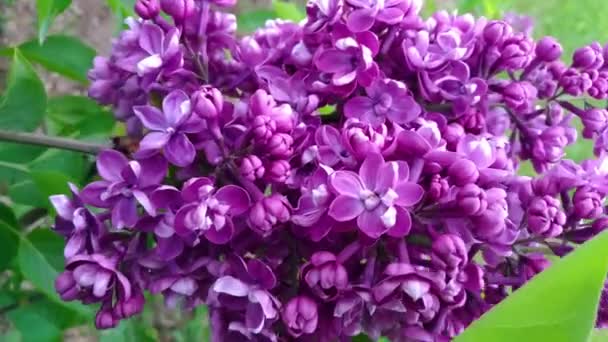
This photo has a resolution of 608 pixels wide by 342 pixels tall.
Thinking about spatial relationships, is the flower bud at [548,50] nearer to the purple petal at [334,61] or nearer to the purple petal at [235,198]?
the purple petal at [334,61]

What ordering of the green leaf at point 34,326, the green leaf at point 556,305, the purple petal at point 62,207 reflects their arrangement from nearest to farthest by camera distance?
1. the green leaf at point 556,305
2. the purple petal at point 62,207
3. the green leaf at point 34,326

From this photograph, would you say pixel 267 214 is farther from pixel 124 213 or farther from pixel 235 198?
pixel 124 213

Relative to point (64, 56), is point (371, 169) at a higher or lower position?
higher


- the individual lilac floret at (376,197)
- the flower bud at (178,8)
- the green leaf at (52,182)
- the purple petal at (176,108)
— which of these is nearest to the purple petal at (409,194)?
the individual lilac floret at (376,197)

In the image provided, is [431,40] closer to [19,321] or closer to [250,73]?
[250,73]

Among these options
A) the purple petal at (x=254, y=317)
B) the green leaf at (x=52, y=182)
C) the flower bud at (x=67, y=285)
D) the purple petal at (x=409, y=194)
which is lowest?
the green leaf at (x=52, y=182)

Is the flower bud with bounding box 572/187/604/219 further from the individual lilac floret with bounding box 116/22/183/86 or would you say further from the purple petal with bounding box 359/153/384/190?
the individual lilac floret with bounding box 116/22/183/86

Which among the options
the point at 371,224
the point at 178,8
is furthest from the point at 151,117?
the point at 371,224
